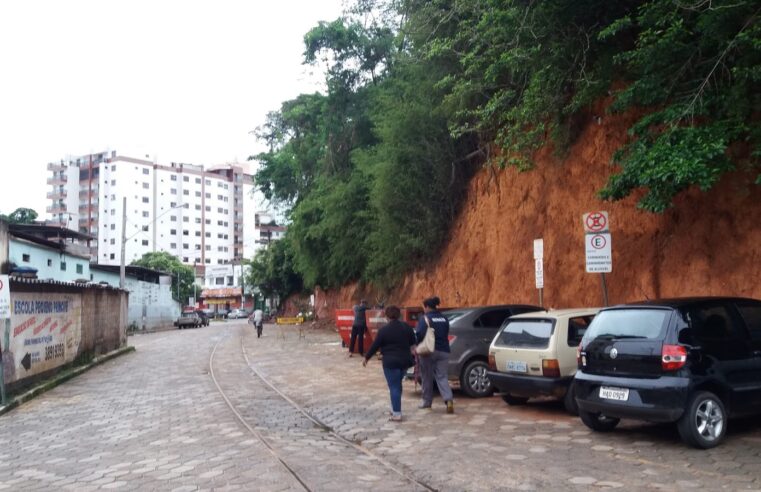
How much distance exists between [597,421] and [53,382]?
11.8 meters

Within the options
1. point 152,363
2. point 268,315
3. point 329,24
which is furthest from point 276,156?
point 268,315

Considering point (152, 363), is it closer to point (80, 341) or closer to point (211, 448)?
point (80, 341)

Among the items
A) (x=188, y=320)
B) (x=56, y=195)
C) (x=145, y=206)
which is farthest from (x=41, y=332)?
(x=56, y=195)

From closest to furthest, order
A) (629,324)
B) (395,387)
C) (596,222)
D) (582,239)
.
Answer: (629,324), (395,387), (596,222), (582,239)

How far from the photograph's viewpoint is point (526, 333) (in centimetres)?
955

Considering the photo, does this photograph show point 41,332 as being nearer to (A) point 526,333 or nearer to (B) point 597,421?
(A) point 526,333

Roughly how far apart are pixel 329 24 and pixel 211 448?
29.5 metres

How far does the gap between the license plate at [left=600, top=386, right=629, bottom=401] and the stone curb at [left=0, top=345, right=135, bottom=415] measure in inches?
381

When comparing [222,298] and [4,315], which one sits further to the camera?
[222,298]

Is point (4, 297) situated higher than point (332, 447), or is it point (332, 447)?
point (4, 297)

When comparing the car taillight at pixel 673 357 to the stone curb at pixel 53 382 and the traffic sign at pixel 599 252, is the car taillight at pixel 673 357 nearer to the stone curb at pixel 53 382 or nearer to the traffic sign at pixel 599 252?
the traffic sign at pixel 599 252

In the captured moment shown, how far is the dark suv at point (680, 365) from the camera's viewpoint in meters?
6.81

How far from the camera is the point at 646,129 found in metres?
11.2

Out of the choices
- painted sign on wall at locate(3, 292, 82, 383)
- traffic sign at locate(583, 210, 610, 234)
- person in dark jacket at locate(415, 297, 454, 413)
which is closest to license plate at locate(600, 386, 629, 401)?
person in dark jacket at locate(415, 297, 454, 413)
